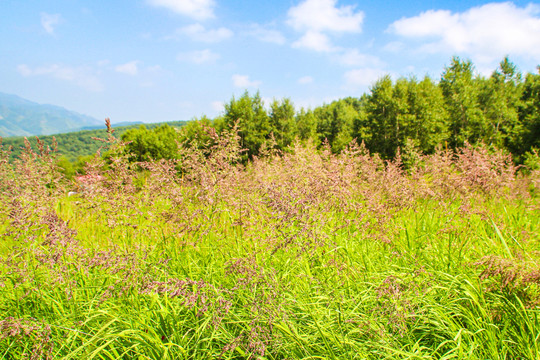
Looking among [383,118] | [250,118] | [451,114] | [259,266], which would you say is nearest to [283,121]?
[250,118]

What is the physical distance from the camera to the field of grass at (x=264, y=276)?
162 centimetres

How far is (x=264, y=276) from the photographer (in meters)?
1.53

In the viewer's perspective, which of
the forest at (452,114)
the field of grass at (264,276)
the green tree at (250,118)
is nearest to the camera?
the field of grass at (264,276)

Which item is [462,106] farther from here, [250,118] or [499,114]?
[250,118]

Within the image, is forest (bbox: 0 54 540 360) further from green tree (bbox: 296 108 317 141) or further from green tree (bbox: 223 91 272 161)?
green tree (bbox: 296 108 317 141)

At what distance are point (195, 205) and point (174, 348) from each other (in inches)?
63.2

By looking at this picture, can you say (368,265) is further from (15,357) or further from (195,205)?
(15,357)

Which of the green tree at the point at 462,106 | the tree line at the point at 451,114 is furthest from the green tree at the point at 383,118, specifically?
the green tree at the point at 462,106

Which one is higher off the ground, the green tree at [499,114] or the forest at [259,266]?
the green tree at [499,114]

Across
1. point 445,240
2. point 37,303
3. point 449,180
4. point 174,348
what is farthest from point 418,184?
point 37,303

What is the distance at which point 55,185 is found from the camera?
399 cm

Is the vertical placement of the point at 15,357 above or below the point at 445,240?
below

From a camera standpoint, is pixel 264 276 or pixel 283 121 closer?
pixel 264 276

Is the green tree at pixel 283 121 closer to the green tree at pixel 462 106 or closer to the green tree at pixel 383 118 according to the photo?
the green tree at pixel 383 118
